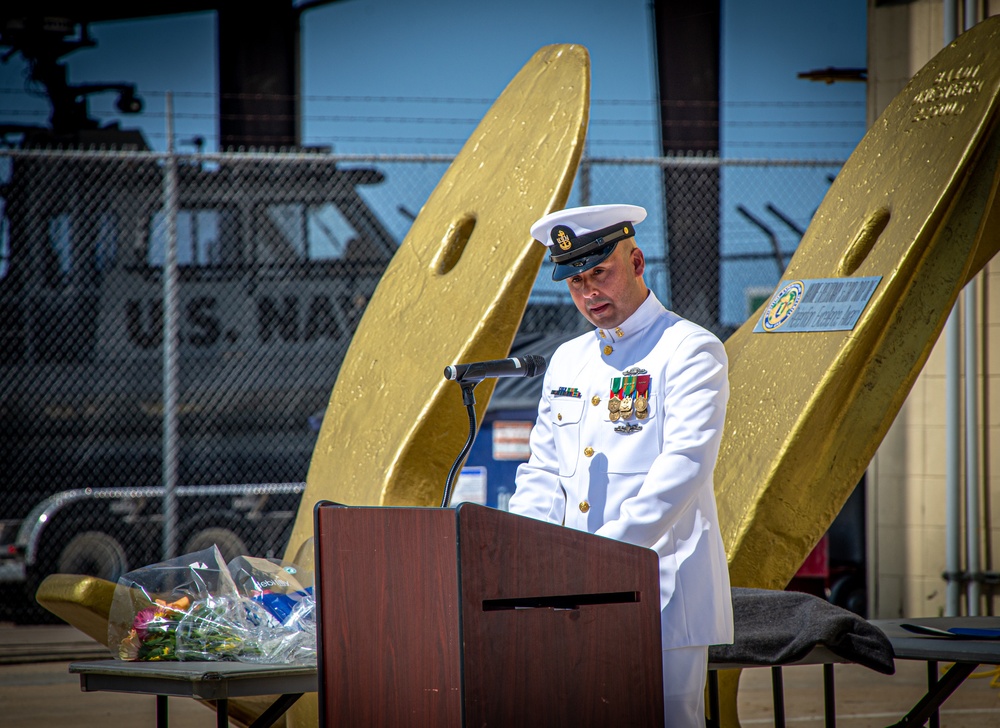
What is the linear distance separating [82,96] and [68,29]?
0.53 m

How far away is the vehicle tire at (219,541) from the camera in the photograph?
268 inches

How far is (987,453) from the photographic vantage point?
648 centimetres

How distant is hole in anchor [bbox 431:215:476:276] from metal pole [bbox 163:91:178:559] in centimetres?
320

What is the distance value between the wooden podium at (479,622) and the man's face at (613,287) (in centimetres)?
69

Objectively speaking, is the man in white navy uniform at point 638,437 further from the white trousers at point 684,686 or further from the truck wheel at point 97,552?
the truck wheel at point 97,552

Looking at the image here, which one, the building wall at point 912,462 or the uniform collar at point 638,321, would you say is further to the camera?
the building wall at point 912,462

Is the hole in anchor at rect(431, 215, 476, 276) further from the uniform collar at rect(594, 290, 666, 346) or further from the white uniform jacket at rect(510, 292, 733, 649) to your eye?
the uniform collar at rect(594, 290, 666, 346)

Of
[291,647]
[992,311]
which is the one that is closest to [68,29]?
[992,311]

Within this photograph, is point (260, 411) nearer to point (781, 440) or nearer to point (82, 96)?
point (82, 96)

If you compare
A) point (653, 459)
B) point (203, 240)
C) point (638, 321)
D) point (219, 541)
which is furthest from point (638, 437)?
point (203, 240)

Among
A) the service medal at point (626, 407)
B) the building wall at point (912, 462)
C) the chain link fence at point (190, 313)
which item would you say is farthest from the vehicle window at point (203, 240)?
the service medal at point (626, 407)

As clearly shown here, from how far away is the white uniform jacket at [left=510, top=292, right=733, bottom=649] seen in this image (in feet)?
6.92

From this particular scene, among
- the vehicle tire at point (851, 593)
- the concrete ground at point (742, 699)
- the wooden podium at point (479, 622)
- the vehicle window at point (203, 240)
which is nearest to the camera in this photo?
the wooden podium at point (479, 622)

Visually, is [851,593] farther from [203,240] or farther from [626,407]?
[626,407]
